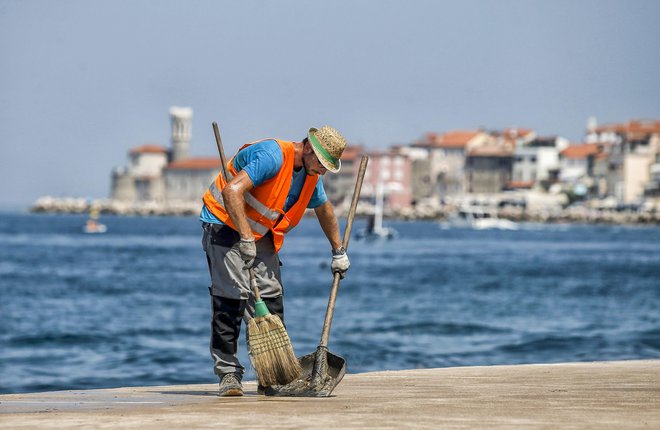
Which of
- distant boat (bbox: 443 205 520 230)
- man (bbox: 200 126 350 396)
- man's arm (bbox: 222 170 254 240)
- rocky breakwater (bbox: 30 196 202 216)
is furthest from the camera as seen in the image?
Answer: rocky breakwater (bbox: 30 196 202 216)

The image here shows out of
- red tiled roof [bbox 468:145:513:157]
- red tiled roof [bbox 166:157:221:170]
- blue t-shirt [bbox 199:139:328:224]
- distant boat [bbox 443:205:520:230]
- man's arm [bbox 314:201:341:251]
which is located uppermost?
red tiled roof [bbox 468:145:513:157]

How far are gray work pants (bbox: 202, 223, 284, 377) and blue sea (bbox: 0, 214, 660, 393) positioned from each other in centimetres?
595

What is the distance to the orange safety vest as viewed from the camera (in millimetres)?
6898

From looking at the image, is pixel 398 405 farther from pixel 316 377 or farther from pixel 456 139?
pixel 456 139

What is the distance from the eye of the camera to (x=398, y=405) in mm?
6043

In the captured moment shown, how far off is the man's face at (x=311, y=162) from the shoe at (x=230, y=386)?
1.13 m

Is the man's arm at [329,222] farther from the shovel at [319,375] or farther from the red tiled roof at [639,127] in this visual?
the red tiled roof at [639,127]

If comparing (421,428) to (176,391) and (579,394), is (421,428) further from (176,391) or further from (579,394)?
(176,391)

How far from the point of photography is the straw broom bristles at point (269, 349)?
22.8ft

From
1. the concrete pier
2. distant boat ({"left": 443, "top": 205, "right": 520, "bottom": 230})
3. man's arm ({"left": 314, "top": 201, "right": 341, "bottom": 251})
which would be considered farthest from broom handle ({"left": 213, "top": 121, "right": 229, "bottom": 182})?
distant boat ({"left": 443, "top": 205, "right": 520, "bottom": 230})

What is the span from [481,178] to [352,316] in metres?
131

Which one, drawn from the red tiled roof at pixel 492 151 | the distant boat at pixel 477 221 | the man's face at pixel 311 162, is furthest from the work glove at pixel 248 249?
the red tiled roof at pixel 492 151

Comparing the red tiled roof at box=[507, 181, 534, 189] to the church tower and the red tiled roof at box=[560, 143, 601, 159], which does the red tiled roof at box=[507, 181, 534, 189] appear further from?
the church tower

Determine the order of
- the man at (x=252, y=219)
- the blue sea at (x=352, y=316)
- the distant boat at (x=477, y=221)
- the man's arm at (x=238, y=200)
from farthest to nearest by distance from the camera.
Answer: the distant boat at (x=477, y=221) < the blue sea at (x=352, y=316) < the man at (x=252, y=219) < the man's arm at (x=238, y=200)
